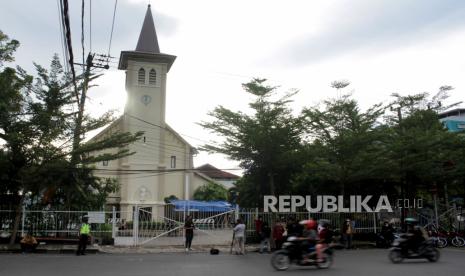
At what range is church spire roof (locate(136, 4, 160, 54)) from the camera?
45.8m

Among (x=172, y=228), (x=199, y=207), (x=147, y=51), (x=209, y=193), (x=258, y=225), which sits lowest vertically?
(x=172, y=228)

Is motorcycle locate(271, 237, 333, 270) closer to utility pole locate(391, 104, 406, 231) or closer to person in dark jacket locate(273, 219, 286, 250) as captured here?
person in dark jacket locate(273, 219, 286, 250)

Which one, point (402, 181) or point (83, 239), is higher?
point (402, 181)

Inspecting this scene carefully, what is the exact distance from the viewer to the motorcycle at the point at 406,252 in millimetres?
15172

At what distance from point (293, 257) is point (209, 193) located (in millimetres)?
36252

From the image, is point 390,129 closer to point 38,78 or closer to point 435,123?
point 435,123

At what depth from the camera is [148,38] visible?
4662cm

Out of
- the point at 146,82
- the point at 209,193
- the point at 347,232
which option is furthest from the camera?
the point at 209,193

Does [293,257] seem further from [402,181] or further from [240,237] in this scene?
[402,181]

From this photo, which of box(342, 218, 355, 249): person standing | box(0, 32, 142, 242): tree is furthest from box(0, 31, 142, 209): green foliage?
box(342, 218, 355, 249): person standing

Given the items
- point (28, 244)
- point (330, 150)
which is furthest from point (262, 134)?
point (28, 244)

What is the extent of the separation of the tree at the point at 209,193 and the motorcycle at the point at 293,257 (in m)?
35.5

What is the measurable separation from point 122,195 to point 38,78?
23031mm

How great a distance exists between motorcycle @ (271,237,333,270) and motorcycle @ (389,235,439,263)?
8.86 ft
